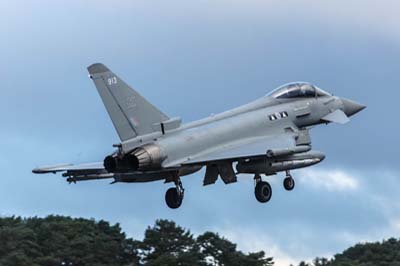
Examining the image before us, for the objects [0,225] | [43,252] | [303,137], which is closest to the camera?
[303,137]

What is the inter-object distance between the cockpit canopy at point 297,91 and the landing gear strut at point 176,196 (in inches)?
231

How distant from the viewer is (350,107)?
66500 millimetres

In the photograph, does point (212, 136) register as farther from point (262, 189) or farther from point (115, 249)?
point (115, 249)

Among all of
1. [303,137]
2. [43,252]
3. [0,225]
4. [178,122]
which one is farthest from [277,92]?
[0,225]

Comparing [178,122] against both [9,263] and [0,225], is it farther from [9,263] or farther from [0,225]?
[0,225]

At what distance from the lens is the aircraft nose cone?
66.4 meters

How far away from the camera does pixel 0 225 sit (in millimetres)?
109750

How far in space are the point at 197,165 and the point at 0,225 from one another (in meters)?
51.9

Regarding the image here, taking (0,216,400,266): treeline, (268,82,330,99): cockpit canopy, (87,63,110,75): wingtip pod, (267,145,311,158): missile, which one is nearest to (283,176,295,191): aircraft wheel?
(267,145,311,158): missile

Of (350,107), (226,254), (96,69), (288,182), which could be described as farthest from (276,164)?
(226,254)

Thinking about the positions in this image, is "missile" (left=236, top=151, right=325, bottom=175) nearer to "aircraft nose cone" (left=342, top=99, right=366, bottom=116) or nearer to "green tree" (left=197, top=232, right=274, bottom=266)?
"aircraft nose cone" (left=342, top=99, right=366, bottom=116)

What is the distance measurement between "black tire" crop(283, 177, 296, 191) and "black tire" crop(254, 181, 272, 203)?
74 centimetres

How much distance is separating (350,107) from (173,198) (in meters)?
9.41

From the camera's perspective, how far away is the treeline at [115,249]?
315ft
